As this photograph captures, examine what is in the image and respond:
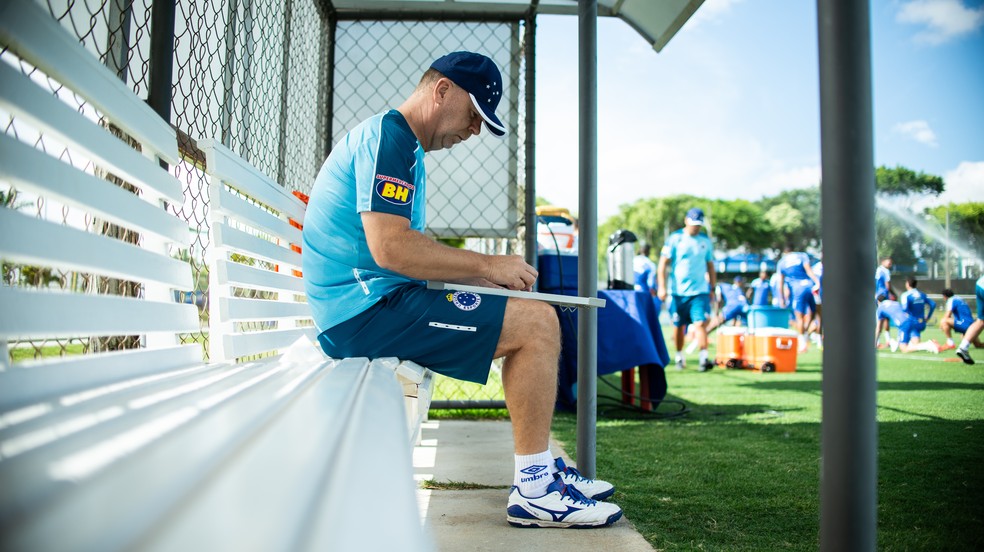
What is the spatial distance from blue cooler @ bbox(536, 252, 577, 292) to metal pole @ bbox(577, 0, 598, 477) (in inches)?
81.4

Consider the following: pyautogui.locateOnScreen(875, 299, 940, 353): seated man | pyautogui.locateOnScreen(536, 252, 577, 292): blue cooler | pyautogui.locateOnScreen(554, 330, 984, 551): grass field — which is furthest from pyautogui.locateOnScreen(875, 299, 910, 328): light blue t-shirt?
pyautogui.locateOnScreen(536, 252, 577, 292): blue cooler

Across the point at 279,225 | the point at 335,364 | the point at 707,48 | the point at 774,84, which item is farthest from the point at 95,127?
the point at 707,48

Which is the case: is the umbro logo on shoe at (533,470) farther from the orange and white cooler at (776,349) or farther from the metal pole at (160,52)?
the orange and white cooler at (776,349)

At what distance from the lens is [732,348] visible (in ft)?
28.4

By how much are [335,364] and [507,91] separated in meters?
3.29

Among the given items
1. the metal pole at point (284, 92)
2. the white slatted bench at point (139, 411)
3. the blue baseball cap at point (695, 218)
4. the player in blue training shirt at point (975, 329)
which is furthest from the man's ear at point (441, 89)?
the player in blue training shirt at point (975, 329)

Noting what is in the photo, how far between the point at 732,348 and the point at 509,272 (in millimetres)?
7318

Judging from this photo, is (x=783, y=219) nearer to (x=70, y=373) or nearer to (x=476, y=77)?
(x=476, y=77)

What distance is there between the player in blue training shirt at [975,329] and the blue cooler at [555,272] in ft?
22.2

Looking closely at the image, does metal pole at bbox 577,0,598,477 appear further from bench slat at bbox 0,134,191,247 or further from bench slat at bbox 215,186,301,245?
bench slat at bbox 0,134,191,247

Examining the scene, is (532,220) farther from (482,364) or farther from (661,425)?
(482,364)

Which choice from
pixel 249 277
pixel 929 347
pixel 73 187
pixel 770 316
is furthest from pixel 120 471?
pixel 929 347

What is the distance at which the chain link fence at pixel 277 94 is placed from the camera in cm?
184

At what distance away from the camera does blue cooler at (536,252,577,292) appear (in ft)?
15.5
